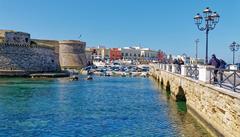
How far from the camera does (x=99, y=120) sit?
18.8 m

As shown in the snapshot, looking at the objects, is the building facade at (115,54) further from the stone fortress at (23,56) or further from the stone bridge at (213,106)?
the stone bridge at (213,106)

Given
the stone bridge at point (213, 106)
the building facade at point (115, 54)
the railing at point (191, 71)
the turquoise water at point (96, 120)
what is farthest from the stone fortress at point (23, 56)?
the building facade at point (115, 54)

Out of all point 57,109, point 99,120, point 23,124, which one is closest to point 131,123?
point 99,120

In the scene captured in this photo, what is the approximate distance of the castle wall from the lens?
210ft

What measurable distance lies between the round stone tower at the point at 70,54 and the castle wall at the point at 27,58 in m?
27.2

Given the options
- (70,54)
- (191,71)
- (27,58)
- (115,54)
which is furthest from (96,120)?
(115,54)

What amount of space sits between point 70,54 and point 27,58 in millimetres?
35944

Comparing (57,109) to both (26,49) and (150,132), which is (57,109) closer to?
(150,132)

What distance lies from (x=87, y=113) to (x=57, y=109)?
8.40 ft

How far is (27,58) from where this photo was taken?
67188 mm

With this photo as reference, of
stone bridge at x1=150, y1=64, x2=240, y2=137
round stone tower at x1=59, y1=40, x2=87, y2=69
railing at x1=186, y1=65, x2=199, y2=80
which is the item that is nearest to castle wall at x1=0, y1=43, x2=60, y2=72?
round stone tower at x1=59, y1=40, x2=87, y2=69

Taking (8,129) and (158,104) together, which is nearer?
(8,129)

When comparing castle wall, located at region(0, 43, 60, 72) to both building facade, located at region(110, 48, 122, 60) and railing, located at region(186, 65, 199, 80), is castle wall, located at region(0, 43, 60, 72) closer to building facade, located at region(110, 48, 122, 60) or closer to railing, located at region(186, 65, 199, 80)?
railing, located at region(186, 65, 199, 80)

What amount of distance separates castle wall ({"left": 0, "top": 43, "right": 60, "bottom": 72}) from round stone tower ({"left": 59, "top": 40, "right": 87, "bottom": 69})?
27155 mm
